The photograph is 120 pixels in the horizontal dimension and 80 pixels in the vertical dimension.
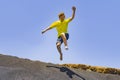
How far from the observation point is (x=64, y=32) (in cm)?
1825

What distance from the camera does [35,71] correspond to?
56.5 feet

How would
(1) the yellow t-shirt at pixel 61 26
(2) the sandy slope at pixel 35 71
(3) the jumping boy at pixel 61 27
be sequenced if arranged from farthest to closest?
(1) the yellow t-shirt at pixel 61 26 < (3) the jumping boy at pixel 61 27 < (2) the sandy slope at pixel 35 71

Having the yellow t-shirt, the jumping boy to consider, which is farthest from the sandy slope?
the yellow t-shirt

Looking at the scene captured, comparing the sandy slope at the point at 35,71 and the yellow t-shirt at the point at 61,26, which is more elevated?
the yellow t-shirt at the point at 61,26

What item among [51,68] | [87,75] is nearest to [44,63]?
[51,68]

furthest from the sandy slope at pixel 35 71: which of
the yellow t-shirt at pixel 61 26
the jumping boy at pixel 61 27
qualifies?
the yellow t-shirt at pixel 61 26

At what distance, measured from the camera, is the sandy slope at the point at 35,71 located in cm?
1672

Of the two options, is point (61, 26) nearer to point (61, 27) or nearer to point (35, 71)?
point (61, 27)

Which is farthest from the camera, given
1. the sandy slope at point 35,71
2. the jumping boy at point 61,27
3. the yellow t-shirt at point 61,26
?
the yellow t-shirt at point 61,26

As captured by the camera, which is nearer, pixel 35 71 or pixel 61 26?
pixel 35 71

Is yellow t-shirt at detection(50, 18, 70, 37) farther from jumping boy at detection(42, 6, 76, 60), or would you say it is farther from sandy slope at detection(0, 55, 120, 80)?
sandy slope at detection(0, 55, 120, 80)

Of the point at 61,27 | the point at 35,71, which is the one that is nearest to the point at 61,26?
the point at 61,27

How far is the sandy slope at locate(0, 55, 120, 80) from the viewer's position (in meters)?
16.7

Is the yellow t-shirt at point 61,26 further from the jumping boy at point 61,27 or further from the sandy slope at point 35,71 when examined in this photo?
the sandy slope at point 35,71
